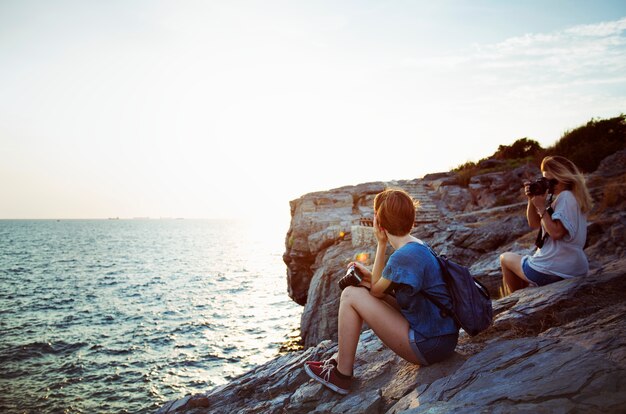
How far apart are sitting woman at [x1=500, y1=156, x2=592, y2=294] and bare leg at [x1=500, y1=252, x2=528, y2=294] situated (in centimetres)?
24

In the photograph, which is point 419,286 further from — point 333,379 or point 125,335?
point 125,335

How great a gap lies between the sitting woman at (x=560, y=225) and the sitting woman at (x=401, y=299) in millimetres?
2578

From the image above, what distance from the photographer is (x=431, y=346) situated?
3.76 m

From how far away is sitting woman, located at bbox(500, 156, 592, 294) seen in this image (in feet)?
16.4

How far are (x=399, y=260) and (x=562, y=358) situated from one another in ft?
5.15

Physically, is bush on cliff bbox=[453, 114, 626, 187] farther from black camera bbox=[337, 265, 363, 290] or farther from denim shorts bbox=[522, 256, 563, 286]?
black camera bbox=[337, 265, 363, 290]

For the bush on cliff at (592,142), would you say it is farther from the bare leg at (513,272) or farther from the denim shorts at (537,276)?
the denim shorts at (537,276)

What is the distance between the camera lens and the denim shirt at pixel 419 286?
351 cm

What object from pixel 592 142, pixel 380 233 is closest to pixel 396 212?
pixel 380 233

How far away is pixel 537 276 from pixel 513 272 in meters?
0.64

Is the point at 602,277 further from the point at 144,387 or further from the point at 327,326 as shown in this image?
the point at 144,387

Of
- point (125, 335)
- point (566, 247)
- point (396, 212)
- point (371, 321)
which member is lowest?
point (125, 335)

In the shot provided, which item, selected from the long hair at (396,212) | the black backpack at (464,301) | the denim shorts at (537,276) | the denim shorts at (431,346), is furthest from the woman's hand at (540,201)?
the denim shorts at (431,346)

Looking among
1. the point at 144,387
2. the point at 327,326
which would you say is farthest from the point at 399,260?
the point at 144,387
